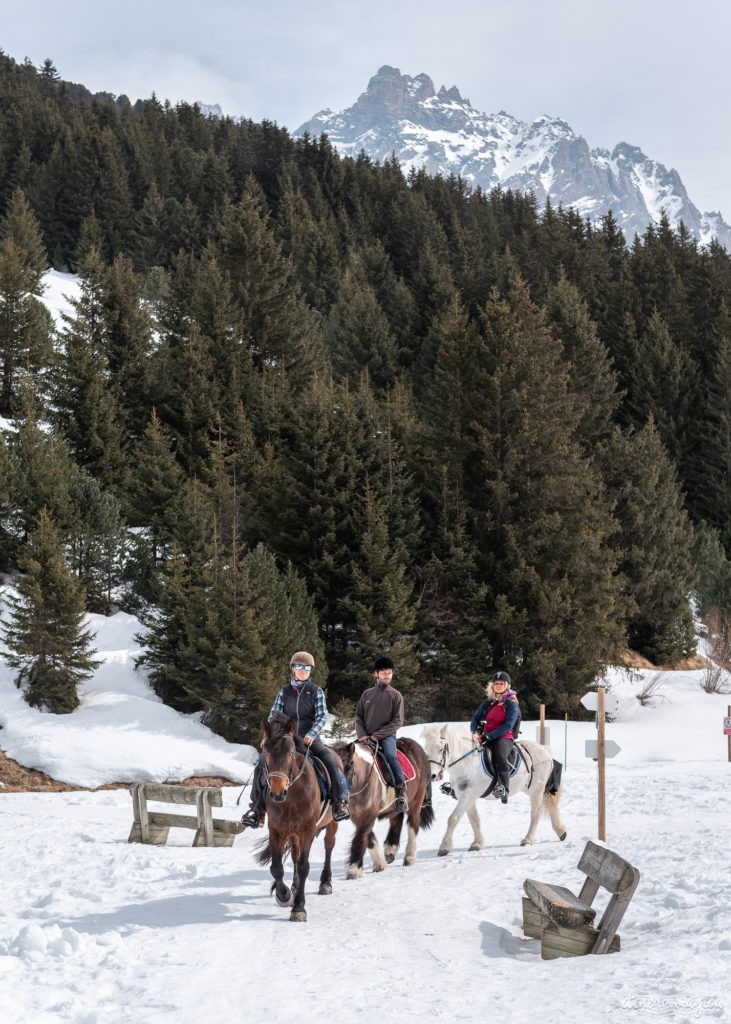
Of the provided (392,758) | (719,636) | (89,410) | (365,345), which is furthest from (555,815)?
(365,345)

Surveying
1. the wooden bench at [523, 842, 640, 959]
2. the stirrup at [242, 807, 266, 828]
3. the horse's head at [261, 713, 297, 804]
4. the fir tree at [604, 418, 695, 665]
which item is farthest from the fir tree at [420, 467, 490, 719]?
the wooden bench at [523, 842, 640, 959]

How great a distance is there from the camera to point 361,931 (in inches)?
325

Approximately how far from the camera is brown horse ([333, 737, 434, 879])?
415 inches

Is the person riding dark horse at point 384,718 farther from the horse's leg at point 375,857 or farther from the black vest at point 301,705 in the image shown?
the black vest at point 301,705

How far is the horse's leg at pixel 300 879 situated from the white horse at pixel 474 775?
3.54 metres

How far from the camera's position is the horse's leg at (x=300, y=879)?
8602 mm

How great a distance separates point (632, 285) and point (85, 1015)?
226ft

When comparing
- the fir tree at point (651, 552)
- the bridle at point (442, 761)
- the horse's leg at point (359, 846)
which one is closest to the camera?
the horse's leg at point (359, 846)

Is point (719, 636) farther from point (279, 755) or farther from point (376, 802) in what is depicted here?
point (279, 755)

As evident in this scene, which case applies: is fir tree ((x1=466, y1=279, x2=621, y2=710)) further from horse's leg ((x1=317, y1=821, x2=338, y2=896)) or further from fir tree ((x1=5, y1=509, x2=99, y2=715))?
horse's leg ((x1=317, y1=821, x2=338, y2=896))

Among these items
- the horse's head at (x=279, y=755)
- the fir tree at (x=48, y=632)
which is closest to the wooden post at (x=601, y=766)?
the horse's head at (x=279, y=755)

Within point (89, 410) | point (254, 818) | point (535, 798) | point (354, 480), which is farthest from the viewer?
point (89, 410)

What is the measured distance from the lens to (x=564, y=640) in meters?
33.2

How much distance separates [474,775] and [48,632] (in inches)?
727
